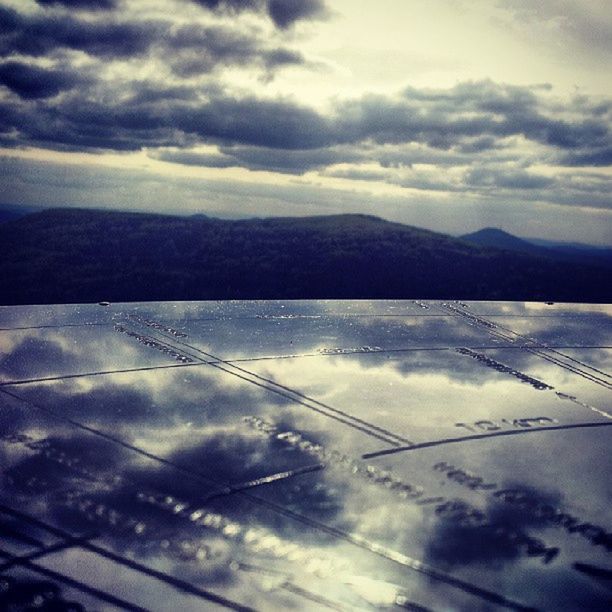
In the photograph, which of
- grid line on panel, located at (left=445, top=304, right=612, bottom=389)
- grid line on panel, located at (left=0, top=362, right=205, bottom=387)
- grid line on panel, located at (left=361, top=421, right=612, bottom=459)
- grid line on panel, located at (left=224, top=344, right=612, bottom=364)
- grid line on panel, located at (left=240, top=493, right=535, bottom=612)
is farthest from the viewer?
grid line on panel, located at (left=445, top=304, right=612, bottom=389)

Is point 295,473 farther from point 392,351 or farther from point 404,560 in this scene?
point 392,351

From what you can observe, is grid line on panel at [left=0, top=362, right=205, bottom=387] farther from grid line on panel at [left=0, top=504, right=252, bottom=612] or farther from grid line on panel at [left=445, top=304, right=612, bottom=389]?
grid line on panel at [left=445, top=304, right=612, bottom=389]

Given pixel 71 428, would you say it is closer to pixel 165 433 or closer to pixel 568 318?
pixel 165 433

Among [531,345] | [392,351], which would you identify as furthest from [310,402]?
[531,345]

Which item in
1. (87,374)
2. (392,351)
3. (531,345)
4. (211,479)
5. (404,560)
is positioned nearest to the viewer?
(404,560)

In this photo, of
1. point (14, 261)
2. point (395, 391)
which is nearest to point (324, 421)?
point (395, 391)

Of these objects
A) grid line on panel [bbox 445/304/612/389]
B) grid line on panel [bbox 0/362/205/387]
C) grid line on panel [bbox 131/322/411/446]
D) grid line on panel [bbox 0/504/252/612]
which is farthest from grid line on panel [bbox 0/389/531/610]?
grid line on panel [bbox 445/304/612/389]
